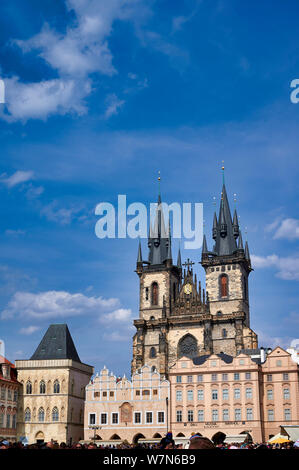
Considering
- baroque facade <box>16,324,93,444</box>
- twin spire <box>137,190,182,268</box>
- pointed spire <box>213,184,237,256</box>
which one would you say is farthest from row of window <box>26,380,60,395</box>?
pointed spire <box>213,184,237,256</box>

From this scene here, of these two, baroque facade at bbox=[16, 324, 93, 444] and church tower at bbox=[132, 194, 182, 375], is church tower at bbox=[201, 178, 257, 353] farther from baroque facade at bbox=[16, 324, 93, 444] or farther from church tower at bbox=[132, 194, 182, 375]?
baroque facade at bbox=[16, 324, 93, 444]

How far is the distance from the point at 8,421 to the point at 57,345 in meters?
12.8

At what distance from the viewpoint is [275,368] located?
71.1 metres

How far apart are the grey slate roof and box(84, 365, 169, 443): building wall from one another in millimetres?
6697

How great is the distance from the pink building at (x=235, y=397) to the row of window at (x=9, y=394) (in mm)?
20602

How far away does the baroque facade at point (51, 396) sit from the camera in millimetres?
76125

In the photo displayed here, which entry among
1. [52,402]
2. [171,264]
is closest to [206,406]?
[52,402]

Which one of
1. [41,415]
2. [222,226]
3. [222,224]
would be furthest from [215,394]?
[222,224]

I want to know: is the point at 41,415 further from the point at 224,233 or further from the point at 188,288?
the point at 224,233

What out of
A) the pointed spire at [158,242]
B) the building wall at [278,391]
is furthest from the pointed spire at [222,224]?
the building wall at [278,391]

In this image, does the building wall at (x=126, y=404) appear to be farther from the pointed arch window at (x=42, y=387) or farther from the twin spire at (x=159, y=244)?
the twin spire at (x=159, y=244)

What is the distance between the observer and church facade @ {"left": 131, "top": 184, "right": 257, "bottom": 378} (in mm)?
85438
